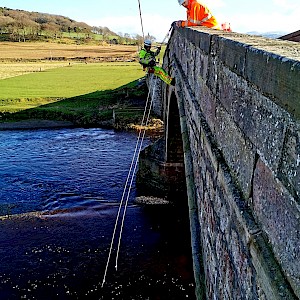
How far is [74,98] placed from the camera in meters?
36.9

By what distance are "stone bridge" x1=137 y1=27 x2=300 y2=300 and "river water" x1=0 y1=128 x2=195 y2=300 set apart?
21.7ft

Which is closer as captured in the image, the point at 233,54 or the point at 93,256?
the point at 233,54

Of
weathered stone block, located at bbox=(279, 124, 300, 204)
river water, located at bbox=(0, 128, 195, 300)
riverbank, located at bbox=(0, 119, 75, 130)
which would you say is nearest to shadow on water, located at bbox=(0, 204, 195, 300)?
river water, located at bbox=(0, 128, 195, 300)

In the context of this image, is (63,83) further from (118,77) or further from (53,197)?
(53,197)

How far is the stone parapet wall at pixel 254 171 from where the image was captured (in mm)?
2018

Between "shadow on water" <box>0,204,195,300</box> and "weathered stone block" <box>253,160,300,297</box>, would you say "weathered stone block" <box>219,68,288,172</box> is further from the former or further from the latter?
"shadow on water" <box>0,204,195,300</box>

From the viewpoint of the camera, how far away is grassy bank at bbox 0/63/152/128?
31.7 metres

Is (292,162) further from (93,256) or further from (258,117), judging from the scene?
(93,256)

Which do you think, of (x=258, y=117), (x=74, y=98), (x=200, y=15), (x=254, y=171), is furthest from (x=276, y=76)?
(x=74, y=98)

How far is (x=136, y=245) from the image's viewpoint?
512 inches

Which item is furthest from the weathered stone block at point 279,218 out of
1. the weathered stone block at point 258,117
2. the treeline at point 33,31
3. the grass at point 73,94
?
the treeline at point 33,31

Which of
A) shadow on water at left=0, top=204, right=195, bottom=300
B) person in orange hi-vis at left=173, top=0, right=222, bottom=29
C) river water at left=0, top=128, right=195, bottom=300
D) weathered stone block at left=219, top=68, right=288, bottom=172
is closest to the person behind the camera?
weathered stone block at left=219, top=68, right=288, bottom=172

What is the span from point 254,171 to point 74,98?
35.5m

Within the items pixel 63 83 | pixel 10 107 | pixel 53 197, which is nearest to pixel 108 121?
pixel 10 107
